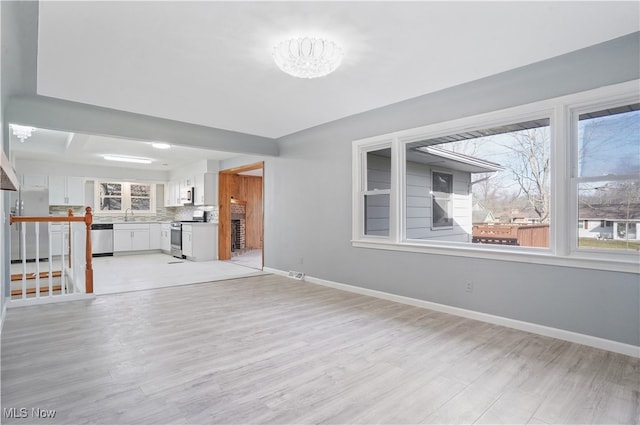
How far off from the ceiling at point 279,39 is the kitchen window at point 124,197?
6222 millimetres

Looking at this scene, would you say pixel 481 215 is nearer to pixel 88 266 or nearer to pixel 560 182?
pixel 560 182

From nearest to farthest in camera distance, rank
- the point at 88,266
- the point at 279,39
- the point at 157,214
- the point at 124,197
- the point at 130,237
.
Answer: the point at 279,39 → the point at 88,266 → the point at 130,237 → the point at 124,197 → the point at 157,214

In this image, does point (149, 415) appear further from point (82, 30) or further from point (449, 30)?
point (449, 30)

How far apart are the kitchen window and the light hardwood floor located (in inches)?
251

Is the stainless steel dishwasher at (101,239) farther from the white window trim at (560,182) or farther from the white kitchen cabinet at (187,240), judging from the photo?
the white window trim at (560,182)

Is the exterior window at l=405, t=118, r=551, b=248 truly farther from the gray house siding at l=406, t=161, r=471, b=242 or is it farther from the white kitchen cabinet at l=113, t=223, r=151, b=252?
the white kitchen cabinet at l=113, t=223, r=151, b=252

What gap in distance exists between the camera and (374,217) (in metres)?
4.64

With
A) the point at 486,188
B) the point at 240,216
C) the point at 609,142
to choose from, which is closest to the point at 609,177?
the point at 609,142

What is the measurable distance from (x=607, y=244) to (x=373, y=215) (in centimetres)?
252

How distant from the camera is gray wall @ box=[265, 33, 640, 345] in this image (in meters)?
2.64

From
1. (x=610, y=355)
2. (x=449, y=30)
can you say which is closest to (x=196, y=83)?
(x=449, y=30)

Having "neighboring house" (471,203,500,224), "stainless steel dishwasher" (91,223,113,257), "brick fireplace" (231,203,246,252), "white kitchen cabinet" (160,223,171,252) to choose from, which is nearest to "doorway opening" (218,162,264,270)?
"brick fireplace" (231,203,246,252)

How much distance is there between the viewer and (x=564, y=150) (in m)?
2.86

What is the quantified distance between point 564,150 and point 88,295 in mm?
5436
